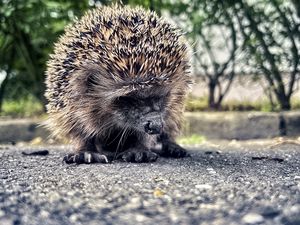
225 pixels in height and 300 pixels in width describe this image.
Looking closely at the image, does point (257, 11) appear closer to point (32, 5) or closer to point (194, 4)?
point (194, 4)

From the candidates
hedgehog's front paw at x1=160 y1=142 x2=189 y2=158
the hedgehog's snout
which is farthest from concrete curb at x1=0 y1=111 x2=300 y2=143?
the hedgehog's snout

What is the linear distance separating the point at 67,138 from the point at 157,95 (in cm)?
93

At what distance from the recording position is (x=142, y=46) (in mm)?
3465

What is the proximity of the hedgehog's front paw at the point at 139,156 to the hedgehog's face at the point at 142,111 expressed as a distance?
0.74 ft

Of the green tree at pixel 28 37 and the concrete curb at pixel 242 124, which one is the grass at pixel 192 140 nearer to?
the concrete curb at pixel 242 124

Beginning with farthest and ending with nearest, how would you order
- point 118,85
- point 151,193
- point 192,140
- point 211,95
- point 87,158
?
point 211,95, point 192,140, point 87,158, point 118,85, point 151,193

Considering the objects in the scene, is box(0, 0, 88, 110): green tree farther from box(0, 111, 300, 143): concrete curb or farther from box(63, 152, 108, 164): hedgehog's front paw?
box(63, 152, 108, 164): hedgehog's front paw

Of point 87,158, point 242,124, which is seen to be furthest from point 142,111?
point 242,124

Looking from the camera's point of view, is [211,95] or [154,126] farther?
[211,95]

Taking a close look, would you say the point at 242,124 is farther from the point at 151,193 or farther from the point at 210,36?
the point at 151,193

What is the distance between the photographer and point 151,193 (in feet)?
8.45

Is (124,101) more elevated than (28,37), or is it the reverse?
(28,37)

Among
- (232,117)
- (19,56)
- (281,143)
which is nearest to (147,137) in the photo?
(281,143)

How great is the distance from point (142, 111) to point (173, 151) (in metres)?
0.78
